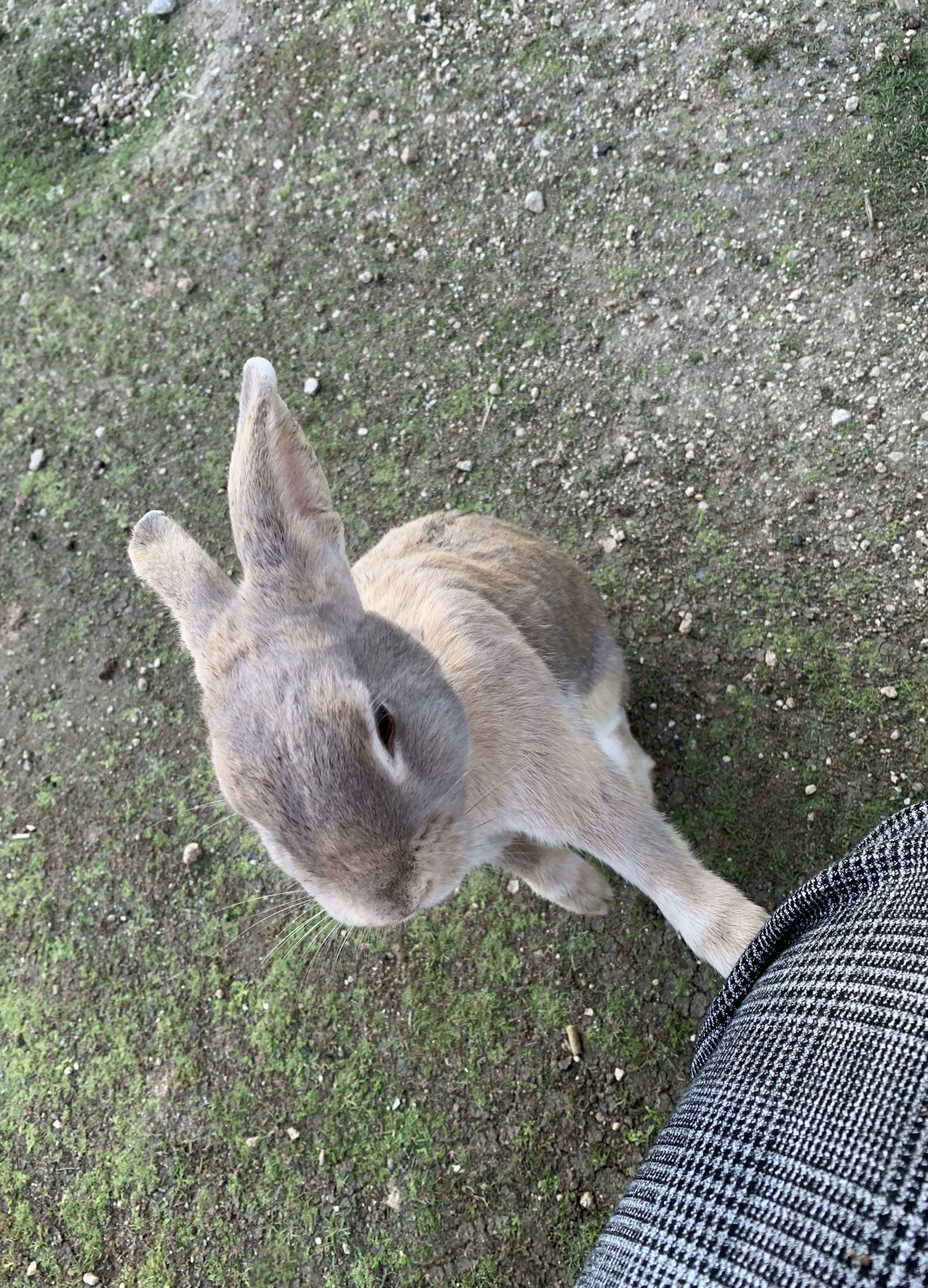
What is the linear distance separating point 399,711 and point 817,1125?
1124mm

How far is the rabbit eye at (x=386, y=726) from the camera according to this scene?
1834mm

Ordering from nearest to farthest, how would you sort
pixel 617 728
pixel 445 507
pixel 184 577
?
pixel 184 577, pixel 617 728, pixel 445 507

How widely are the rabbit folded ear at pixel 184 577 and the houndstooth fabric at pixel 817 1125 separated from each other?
1.56 m

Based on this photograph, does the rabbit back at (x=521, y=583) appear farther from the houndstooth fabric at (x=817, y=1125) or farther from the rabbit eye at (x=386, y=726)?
the houndstooth fabric at (x=817, y=1125)

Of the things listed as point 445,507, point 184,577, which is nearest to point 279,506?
point 184,577

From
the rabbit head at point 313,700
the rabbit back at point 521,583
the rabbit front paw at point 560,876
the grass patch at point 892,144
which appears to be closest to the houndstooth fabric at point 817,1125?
the rabbit head at point 313,700

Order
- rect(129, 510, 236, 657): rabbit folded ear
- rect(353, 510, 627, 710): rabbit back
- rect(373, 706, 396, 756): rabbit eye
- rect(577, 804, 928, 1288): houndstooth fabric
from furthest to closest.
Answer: rect(353, 510, 627, 710): rabbit back → rect(129, 510, 236, 657): rabbit folded ear → rect(373, 706, 396, 756): rabbit eye → rect(577, 804, 928, 1288): houndstooth fabric

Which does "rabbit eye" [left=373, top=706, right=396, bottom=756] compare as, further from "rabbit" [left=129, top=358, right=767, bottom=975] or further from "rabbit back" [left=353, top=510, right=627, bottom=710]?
"rabbit back" [left=353, top=510, right=627, bottom=710]

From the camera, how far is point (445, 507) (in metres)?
3.78

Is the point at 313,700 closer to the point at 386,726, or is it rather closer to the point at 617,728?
the point at 386,726

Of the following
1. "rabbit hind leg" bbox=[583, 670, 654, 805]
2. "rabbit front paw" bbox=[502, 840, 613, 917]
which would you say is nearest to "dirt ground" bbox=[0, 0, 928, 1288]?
"rabbit hind leg" bbox=[583, 670, 654, 805]

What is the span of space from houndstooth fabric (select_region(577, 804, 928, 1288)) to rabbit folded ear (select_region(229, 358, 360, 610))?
1304 mm

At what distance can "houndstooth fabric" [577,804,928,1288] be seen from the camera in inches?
41.4

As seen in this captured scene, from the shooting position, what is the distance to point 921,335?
314 cm
